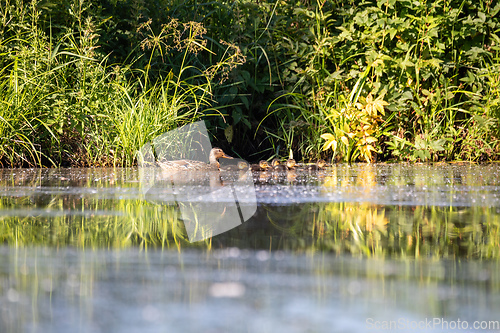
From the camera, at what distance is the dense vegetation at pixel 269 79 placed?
5418 mm

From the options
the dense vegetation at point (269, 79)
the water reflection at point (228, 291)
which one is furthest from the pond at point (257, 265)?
the dense vegetation at point (269, 79)

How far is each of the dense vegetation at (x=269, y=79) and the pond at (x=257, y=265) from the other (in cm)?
251

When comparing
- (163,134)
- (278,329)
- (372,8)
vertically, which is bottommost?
(278,329)

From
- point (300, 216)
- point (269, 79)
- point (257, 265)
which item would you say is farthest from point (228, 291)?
point (269, 79)

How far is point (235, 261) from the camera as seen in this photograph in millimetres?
1587

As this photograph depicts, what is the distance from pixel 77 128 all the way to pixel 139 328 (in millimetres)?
4732

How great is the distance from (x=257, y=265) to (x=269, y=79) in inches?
202

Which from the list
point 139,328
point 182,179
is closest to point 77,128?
point 182,179

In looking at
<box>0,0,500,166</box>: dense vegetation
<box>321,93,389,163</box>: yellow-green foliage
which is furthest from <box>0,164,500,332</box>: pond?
<box>321,93,389,163</box>: yellow-green foliage

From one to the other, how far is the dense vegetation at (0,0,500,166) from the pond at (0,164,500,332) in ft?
8.24

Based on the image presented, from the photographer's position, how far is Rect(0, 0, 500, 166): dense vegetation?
5418 millimetres

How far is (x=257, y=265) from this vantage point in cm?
154

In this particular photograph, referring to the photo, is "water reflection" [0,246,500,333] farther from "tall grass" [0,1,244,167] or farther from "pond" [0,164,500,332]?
"tall grass" [0,1,244,167]

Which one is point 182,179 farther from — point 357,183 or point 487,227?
point 487,227
